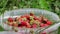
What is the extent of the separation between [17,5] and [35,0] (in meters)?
0.18

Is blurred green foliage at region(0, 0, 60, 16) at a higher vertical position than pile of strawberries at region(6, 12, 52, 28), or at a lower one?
higher

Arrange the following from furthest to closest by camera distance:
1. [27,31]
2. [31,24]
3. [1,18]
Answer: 1. [1,18]
2. [31,24]
3. [27,31]

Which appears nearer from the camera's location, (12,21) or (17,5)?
(12,21)

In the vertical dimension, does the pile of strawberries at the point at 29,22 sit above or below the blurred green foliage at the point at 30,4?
below

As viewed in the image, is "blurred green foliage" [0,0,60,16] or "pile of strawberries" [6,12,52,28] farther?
"blurred green foliage" [0,0,60,16]

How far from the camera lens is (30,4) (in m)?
2.40

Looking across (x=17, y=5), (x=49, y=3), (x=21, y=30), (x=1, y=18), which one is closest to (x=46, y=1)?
(x=49, y=3)

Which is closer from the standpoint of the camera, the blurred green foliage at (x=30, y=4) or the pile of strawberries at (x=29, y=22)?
the pile of strawberries at (x=29, y=22)

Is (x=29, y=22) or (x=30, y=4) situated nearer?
(x=29, y=22)

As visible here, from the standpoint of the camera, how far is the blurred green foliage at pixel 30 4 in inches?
91.5

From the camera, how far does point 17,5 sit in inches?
95.2

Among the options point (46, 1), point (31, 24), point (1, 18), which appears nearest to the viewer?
point (31, 24)

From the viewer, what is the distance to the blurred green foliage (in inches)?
91.5

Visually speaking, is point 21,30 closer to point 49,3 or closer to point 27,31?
point 27,31
